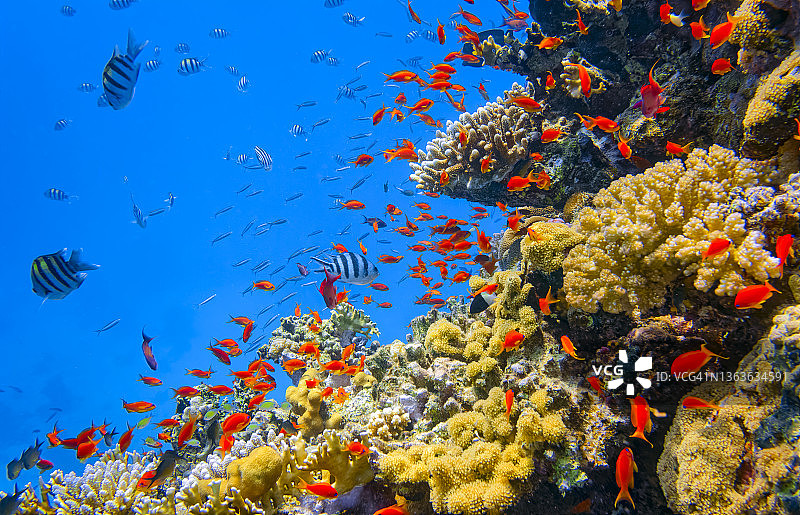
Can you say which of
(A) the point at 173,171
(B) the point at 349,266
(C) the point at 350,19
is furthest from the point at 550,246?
(A) the point at 173,171

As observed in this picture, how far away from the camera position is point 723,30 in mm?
3221

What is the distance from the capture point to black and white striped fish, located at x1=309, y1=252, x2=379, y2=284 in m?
5.17

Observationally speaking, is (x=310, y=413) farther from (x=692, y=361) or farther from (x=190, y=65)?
(x=190, y=65)

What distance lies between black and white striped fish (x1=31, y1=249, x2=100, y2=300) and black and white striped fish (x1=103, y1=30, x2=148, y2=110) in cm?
216

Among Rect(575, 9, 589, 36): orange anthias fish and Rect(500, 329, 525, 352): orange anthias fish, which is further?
Rect(575, 9, 589, 36): orange anthias fish

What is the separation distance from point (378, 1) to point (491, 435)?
60435 millimetres

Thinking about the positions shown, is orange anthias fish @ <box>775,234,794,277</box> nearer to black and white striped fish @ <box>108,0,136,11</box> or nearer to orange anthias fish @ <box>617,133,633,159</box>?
orange anthias fish @ <box>617,133,633,159</box>

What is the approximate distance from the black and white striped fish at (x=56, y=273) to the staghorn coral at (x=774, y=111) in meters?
6.53

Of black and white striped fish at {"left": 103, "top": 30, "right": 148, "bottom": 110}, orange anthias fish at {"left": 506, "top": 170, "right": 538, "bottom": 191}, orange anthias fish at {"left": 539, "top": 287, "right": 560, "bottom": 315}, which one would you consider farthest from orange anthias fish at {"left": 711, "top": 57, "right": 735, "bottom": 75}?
black and white striped fish at {"left": 103, "top": 30, "right": 148, "bottom": 110}

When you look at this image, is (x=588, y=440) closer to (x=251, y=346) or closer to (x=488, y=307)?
(x=488, y=307)

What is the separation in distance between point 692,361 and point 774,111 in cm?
199

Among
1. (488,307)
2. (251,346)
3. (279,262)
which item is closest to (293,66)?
(279,262)

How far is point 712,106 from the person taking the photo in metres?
3.71

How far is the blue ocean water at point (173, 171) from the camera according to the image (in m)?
55.0
